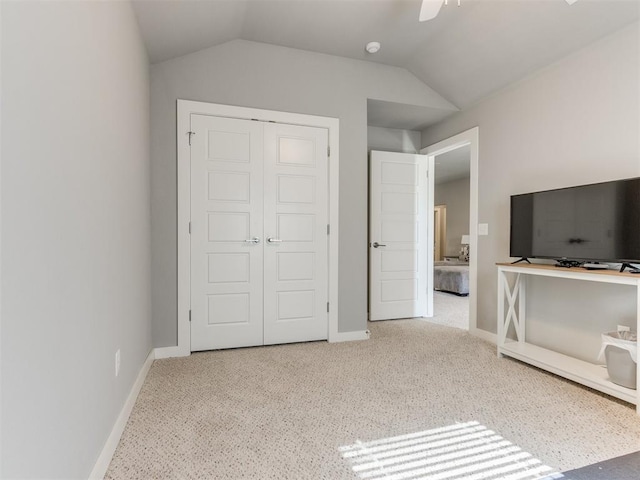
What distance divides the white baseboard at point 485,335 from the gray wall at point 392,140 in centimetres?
240

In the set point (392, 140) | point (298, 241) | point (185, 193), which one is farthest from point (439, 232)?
point (185, 193)

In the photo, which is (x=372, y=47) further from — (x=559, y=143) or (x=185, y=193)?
(x=185, y=193)

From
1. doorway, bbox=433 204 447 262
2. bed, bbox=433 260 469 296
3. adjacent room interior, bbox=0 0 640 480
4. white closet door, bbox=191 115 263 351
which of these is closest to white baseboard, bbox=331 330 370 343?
adjacent room interior, bbox=0 0 640 480

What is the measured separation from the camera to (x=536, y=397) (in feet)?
7.24

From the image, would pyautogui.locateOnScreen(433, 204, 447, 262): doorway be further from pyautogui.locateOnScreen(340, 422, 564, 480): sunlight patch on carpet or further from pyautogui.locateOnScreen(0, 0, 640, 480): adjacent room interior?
pyautogui.locateOnScreen(340, 422, 564, 480): sunlight patch on carpet

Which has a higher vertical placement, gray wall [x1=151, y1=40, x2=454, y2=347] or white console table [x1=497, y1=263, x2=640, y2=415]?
gray wall [x1=151, y1=40, x2=454, y2=347]

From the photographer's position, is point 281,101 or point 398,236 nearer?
point 281,101

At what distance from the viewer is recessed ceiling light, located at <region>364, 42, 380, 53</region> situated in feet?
10.3

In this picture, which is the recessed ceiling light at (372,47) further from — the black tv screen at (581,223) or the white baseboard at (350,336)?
the white baseboard at (350,336)

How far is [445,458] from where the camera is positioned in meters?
1.59

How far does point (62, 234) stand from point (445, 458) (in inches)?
71.0

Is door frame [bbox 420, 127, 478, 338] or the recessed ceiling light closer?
the recessed ceiling light

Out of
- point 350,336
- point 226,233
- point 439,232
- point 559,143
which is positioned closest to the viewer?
point 559,143

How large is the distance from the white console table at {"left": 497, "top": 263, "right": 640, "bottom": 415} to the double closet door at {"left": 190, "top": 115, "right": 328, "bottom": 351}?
161 centimetres
